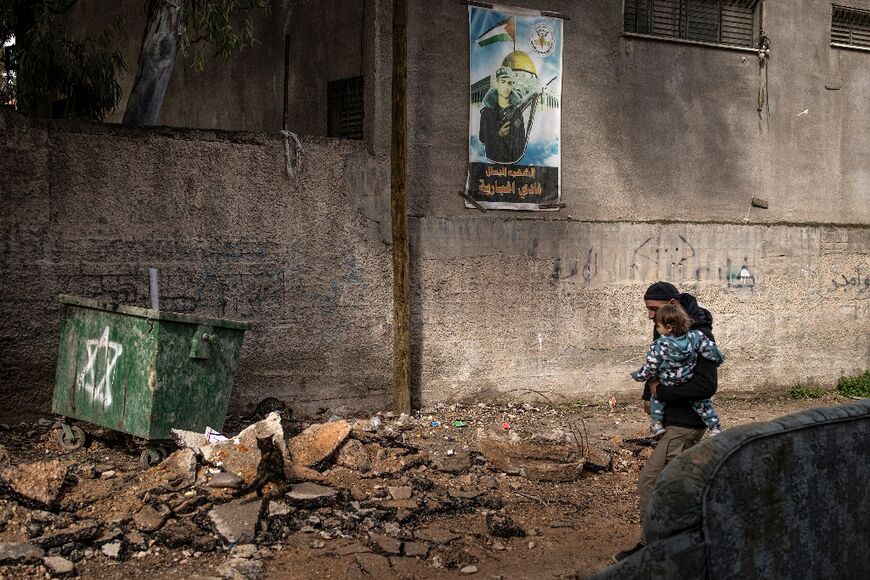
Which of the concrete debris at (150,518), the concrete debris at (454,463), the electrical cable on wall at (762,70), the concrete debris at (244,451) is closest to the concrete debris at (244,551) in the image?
the concrete debris at (150,518)

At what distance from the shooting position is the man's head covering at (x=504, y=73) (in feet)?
29.2

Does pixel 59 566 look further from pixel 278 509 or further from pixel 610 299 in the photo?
pixel 610 299

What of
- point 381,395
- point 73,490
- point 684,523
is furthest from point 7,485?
point 684,523

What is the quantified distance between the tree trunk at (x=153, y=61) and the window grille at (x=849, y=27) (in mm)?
7513

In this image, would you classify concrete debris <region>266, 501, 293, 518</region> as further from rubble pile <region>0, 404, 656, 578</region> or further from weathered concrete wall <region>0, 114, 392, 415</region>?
weathered concrete wall <region>0, 114, 392, 415</region>

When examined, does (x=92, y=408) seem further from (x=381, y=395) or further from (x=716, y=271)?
(x=716, y=271)

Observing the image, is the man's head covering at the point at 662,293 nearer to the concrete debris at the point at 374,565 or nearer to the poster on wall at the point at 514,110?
the concrete debris at the point at 374,565

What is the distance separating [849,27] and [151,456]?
9.38m

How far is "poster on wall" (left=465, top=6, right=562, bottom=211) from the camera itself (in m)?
8.80

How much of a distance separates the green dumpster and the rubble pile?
0.86ft

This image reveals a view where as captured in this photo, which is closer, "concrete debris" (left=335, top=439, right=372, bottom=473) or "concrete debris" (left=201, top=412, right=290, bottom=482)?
"concrete debris" (left=201, top=412, right=290, bottom=482)

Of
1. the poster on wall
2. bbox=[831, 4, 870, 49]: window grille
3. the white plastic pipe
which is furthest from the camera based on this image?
bbox=[831, 4, 870, 49]: window grille

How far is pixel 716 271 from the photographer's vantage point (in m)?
9.95

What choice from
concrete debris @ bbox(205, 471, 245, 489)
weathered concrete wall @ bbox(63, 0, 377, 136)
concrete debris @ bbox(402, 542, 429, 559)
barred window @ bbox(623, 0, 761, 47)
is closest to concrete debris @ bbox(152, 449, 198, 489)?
concrete debris @ bbox(205, 471, 245, 489)
